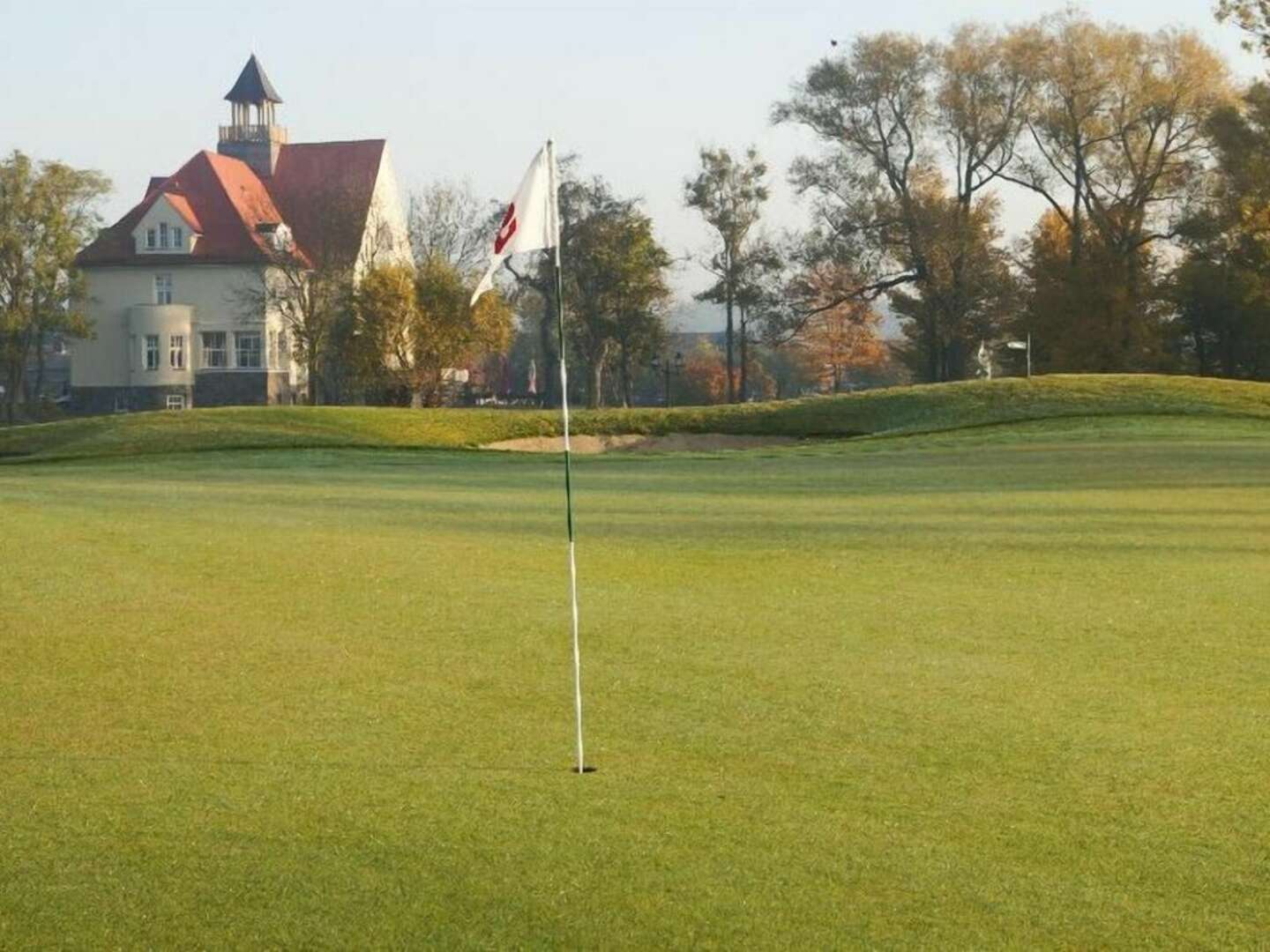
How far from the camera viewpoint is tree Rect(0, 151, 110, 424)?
8975 cm

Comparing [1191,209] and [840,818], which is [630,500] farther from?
[1191,209]

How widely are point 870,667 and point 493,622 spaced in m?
2.84

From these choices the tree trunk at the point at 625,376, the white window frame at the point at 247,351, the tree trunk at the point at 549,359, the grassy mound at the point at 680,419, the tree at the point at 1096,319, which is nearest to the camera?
the grassy mound at the point at 680,419

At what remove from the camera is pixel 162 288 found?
3681 inches

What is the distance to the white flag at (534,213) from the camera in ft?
26.9

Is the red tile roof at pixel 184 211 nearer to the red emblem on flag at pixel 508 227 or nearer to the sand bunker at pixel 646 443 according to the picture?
the sand bunker at pixel 646 443

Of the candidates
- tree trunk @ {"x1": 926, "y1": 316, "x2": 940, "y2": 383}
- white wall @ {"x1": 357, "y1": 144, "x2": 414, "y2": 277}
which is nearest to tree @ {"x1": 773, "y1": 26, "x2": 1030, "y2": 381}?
tree trunk @ {"x1": 926, "y1": 316, "x2": 940, "y2": 383}

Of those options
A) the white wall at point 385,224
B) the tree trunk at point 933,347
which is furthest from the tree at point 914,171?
the white wall at point 385,224

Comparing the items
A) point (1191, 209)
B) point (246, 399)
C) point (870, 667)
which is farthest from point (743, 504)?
point (246, 399)

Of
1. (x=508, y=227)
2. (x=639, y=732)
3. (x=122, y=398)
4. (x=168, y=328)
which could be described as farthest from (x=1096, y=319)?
(x=508, y=227)

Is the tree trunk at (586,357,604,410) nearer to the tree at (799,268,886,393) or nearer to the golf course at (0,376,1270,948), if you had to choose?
the tree at (799,268,886,393)

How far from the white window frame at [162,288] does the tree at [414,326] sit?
2357 centimetres

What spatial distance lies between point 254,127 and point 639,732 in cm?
9899

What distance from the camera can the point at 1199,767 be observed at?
770 cm
